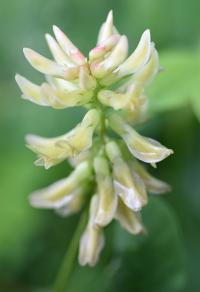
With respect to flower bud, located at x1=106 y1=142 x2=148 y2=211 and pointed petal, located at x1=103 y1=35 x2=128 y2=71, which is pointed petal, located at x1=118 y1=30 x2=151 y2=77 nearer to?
pointed petal, located at x1=103 y1=35 x2=128 y2=71

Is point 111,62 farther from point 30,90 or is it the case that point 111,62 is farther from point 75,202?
point 75,202

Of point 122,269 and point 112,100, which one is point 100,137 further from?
point 122,269

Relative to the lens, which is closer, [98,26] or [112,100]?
[112,100]

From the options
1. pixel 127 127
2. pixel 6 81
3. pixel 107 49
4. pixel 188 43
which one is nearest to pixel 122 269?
pixel 127 127

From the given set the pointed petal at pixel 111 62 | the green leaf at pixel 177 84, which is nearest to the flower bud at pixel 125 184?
the pointed petal at pixel 111 62

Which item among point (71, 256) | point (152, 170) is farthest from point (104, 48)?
point (152, 170)

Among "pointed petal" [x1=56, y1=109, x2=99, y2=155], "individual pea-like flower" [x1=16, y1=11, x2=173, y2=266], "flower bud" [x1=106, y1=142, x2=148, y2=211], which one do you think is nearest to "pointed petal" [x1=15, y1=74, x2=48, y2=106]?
"individual pea-like flower" [x1=16, y1=11, x2=173, y2=266]
